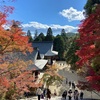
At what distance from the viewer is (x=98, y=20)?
11.9 m

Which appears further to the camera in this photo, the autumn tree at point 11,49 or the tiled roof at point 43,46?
the tiled roof at point 43,46

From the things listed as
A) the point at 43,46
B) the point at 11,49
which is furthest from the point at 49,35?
the point at 11,49

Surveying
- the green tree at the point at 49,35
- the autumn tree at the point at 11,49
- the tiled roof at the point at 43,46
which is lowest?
the autumn tree at the point at 11,49

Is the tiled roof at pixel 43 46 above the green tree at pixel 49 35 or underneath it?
underneath

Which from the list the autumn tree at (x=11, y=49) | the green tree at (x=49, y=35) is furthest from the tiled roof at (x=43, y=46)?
the autumn tree at (x=11, y=49)

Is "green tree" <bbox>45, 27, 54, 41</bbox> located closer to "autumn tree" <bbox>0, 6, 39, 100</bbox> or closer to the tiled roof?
the tiled roof

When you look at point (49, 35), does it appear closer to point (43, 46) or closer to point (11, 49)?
point (43, 46)

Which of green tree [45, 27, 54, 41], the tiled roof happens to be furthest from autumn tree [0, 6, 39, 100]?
green tree [45, 27, 54, 41]

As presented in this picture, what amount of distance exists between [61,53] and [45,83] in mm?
37077

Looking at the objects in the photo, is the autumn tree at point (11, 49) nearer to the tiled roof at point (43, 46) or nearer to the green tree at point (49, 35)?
the tiled roof at point (43, 46)

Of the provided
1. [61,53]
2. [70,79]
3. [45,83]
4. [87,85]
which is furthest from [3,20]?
[61,53]

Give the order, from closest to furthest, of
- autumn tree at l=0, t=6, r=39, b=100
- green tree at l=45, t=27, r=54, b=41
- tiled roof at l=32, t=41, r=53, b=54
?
1. autumn tree at l=0, t=6, r=39, b=100
2. tiled roof at l=32, t=41, r=53, b=54
3. green tree at l=45, t=27, r=54, b=41

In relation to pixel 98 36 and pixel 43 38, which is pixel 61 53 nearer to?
pixel 43 38

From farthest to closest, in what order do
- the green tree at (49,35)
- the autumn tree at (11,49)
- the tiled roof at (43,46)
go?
the green tree at (49,35), the tiled roof at (43,46), the autumn tree at (11,49)
